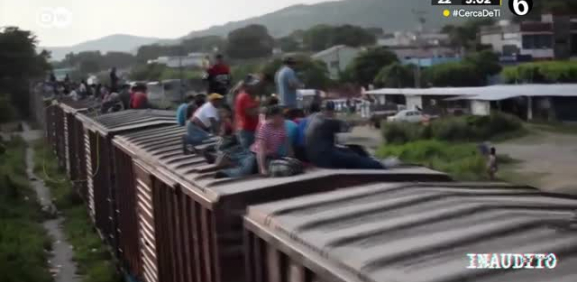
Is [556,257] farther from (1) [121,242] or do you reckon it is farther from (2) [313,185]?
(1) [121,242]

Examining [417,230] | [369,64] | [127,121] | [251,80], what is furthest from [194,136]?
[369,64]

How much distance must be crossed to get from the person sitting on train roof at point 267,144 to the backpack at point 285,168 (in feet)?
0.76

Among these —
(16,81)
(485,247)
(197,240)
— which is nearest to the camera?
(485,247)

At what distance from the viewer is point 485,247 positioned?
301 cm

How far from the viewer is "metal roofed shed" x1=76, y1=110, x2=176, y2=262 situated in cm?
1056

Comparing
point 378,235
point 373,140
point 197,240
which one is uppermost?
point 378,235

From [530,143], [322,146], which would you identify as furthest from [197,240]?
[530,143]

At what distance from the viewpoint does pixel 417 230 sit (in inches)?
135

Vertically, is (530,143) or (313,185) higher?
(313,185)

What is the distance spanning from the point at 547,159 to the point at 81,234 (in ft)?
62.6

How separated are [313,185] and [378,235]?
4.43 feet

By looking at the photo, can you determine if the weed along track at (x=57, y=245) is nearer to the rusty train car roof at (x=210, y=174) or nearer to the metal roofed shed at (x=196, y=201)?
the metal roofed shed at (x=196, y=201)

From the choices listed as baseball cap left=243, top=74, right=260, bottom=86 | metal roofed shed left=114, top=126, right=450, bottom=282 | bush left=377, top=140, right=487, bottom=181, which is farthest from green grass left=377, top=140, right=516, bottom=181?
baseball cap left=243, top=74, right=260, bottom=86

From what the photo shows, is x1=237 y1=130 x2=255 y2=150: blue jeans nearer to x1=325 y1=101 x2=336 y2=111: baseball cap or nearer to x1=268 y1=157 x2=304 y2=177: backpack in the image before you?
x1=325 y1=101 x2=336 y2=111: baseball cap
